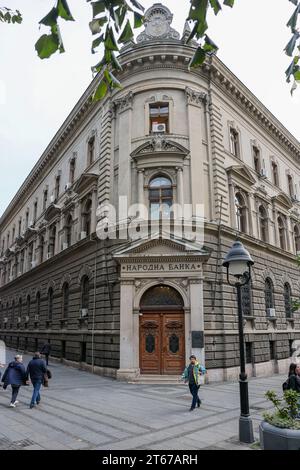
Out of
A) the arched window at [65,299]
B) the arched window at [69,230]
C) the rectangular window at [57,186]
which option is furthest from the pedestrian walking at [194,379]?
the rectangular window at [57,186]

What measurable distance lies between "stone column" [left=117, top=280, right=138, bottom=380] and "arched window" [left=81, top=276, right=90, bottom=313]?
4.68m

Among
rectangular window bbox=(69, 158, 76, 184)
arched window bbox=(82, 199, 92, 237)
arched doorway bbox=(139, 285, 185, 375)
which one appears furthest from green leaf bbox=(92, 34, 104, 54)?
rectangular window bbox=(69, 158, 76, 184)

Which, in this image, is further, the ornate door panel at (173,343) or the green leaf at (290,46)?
the ornate door panel at (173,343)

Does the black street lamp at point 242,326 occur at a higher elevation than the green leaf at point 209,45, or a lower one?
lower

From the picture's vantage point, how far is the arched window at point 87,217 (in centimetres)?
2376

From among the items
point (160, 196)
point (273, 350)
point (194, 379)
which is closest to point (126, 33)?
point (194, 379)

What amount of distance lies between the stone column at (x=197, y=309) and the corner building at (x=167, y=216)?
0.05 m

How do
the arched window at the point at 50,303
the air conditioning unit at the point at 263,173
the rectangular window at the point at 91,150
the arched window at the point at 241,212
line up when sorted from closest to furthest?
the arched window at the point at 241,212 < the rectangular window at the point at 91,150 < the air conditioning unit at the point at 263,173 < the arched window at the point at 50,303

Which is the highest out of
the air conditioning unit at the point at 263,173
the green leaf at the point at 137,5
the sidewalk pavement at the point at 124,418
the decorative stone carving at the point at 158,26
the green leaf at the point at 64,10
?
the decorative stone carving at the point at 158,26

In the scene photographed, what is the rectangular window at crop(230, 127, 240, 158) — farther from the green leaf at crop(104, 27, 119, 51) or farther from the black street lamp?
the green leaf at crop(104, 27, 119, 51)

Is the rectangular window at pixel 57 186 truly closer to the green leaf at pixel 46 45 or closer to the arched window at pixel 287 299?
the arched window at pixel 287 299

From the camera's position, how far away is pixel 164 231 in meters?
18.8

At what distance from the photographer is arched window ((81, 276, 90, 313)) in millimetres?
22423

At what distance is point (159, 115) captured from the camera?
21.5 meters
